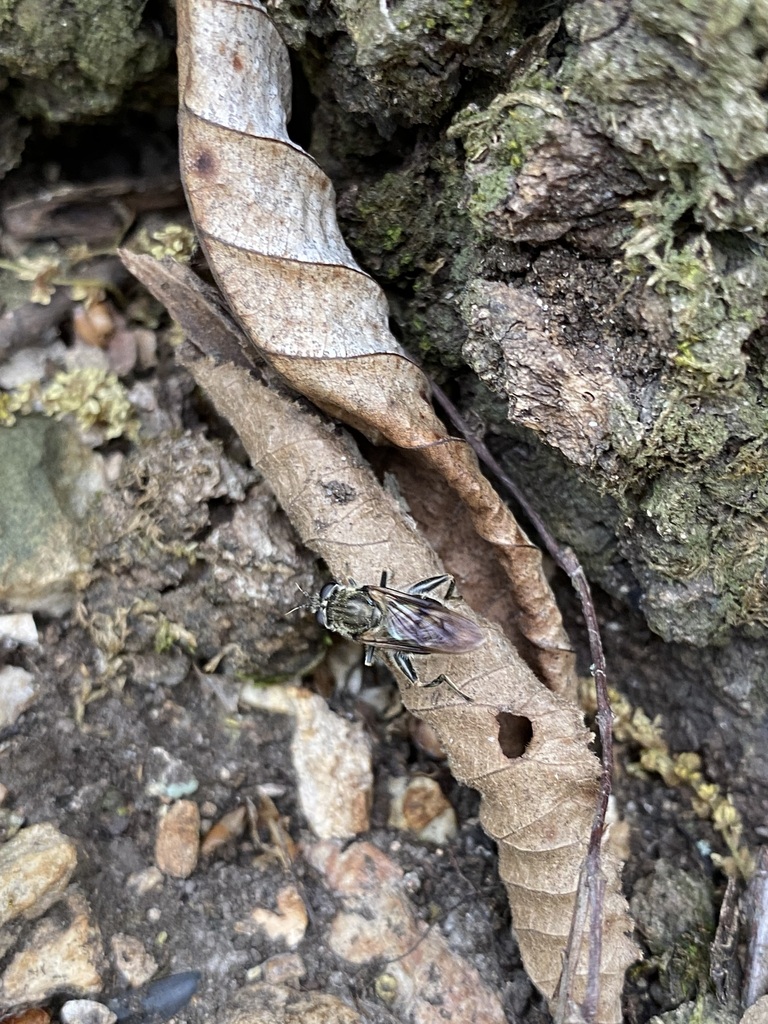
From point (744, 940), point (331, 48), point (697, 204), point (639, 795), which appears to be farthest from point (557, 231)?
point (744, 940)

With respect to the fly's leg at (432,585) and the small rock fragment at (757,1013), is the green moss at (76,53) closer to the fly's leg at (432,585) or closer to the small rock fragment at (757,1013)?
the fly's leg at (432,585)

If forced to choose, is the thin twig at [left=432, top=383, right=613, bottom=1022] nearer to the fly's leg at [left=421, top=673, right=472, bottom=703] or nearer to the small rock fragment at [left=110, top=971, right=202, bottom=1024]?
the fly's leg at [left=421, top=673, right=472, bottom=703]

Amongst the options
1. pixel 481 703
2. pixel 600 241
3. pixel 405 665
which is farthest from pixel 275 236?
pixel 481 703

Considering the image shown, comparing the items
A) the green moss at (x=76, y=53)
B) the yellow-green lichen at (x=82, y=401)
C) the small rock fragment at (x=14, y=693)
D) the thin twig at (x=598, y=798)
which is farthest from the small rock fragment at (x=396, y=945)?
the green moss at (x=76, y=53)

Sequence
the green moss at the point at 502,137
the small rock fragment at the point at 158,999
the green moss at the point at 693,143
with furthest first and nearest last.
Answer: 1. the small rock fragment at the point at 158,999
2. the green moss at the point at 502,137
3. the green moss at the point at 693,143

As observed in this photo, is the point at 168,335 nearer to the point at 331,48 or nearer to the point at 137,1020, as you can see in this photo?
the point at 331,48

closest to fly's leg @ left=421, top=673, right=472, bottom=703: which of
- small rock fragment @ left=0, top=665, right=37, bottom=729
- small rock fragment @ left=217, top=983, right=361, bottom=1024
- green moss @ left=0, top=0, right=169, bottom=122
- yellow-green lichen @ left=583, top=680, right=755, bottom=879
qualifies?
yellow-green lichen @ left=583, top=680, right=755, bottom=879

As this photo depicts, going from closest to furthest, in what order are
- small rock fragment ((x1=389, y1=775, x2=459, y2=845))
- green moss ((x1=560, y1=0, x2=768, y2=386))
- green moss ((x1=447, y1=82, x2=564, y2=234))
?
1. green moss ((x1=560, y1=0, x2=768, y2=386))
2. green moss ((x1=447, y1=82, x2=564, y2=234))
3. small rock fragment ((x1=389, y1=775, x2=459, y2=845))
